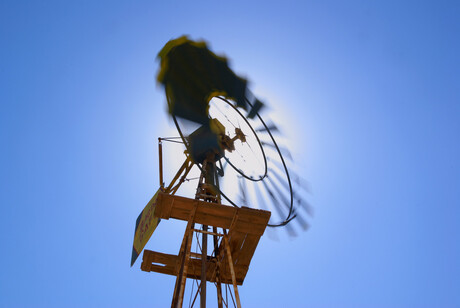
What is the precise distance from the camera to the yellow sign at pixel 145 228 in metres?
8.27

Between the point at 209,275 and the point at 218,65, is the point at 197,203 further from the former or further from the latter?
the point at 218,65

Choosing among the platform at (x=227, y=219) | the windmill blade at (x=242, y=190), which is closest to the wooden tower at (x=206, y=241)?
the platform at (x=227, y=219)

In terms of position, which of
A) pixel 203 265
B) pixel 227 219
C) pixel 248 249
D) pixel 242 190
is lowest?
pixel 203 265

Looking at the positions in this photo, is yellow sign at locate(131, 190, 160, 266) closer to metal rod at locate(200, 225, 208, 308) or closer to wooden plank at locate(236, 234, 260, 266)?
metal rod at locate(200, 225, 208, 308)

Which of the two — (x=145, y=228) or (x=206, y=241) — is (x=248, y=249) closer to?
(x=206, y=241)

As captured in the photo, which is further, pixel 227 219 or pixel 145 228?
pixel 145 228

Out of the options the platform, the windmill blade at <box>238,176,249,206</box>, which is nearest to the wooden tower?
the platform

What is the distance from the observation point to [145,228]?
8.73m

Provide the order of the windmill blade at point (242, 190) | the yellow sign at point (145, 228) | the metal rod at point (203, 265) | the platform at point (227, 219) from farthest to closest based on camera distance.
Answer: the windmill blade at point (242, 190), the yellow sign at point (145, 228), the platform at point (227, 219), the metal rod at point (203, 265)

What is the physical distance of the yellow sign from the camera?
27.1ft

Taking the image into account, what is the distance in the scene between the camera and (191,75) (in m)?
9.58

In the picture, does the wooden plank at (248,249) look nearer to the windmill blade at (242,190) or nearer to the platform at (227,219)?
the platform at (227,219)

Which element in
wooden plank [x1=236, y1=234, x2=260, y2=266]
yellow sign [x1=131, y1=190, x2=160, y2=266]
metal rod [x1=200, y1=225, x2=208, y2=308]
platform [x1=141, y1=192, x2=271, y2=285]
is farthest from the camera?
wooden plank [x1=236, y1=234, x2=260, y2=266]

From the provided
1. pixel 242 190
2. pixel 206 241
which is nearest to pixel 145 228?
pixel 206 241
